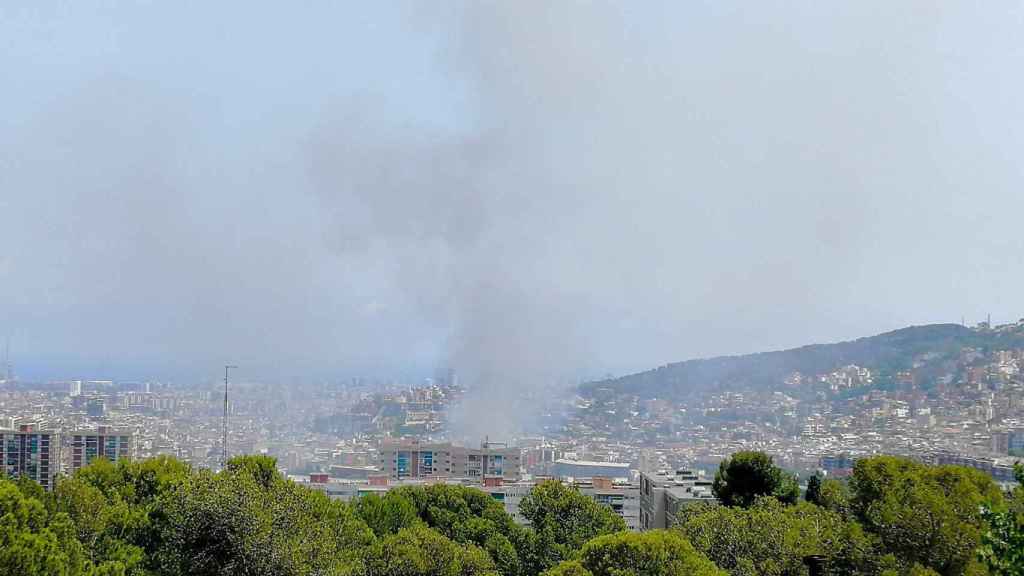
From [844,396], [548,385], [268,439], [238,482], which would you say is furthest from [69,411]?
[844,396]

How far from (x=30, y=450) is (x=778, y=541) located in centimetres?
2819

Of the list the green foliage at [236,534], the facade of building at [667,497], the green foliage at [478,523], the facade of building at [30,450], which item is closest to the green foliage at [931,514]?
the green foliage at [478,523]

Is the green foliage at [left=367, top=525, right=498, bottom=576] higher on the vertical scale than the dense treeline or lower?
lower

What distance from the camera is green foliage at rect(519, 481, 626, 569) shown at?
70.5ft

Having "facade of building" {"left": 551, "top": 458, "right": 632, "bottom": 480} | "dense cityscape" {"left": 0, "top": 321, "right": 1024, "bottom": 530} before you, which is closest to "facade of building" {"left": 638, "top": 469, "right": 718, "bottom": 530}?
"dense cityscape" {"left": 0, "top": 321, "right": 1024, "bottom": 530}

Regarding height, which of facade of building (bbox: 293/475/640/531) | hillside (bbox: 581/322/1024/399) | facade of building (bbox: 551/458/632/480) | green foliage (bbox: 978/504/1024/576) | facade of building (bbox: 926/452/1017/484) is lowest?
facade of building (bbox: 551/458/632/480)

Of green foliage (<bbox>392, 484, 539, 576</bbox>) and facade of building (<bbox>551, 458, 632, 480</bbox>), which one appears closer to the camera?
green foliage (<bbox>392, 484, 539, 576</bbox>)

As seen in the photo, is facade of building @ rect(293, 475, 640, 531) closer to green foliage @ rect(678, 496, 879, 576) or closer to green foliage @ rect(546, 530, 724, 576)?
green foliage @ rect(678, 496, 879, 576)

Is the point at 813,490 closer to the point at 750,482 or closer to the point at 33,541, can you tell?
the point at 750,482

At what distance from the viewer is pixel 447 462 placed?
4600 centimetres

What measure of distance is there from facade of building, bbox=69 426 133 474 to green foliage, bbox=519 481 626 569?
19848 millimetres

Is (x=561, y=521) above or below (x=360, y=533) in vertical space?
below

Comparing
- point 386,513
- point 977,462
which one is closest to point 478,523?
point 386,513

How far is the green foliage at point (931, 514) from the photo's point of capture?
13.9 m
